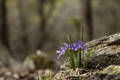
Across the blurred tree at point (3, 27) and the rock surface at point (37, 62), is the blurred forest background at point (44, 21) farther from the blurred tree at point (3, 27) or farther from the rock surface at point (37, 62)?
the rock surface at point (37, 62)

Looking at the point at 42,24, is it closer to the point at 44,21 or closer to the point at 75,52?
the point at 44,21

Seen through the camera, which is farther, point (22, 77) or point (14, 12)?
point (14, 12)

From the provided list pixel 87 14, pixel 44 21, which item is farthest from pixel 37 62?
pixel 44 21

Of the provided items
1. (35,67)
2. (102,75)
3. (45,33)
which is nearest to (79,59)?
(102,75)

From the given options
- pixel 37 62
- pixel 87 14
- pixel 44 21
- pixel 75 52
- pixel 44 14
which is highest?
pixel 44 14

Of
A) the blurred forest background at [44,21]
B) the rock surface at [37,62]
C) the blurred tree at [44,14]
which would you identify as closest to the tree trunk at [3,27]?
the rock surface at [37,62]

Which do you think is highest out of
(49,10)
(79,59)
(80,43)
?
(49,10)

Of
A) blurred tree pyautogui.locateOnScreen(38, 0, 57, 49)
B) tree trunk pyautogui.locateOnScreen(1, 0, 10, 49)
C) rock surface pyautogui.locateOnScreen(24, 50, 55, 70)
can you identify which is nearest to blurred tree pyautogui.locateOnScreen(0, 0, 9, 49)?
tree trunk pyautogui.locateOnScreen(1, 0, 10, 49)

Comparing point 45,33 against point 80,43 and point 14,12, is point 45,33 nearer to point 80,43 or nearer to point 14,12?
point 14,12

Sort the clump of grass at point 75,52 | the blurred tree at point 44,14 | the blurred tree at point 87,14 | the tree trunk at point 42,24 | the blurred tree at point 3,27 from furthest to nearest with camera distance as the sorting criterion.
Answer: the blurred tree at point 44,14 → the tree trunk at point 42,24 → the blurred tree at point 87,14 → the blurred tree at point 3,27 → the clump of grass at point 75,52

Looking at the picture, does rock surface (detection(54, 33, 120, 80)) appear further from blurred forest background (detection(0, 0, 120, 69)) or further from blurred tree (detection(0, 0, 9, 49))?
blurred forest background (detection(0, 0, 120, 69))

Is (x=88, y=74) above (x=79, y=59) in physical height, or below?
below
